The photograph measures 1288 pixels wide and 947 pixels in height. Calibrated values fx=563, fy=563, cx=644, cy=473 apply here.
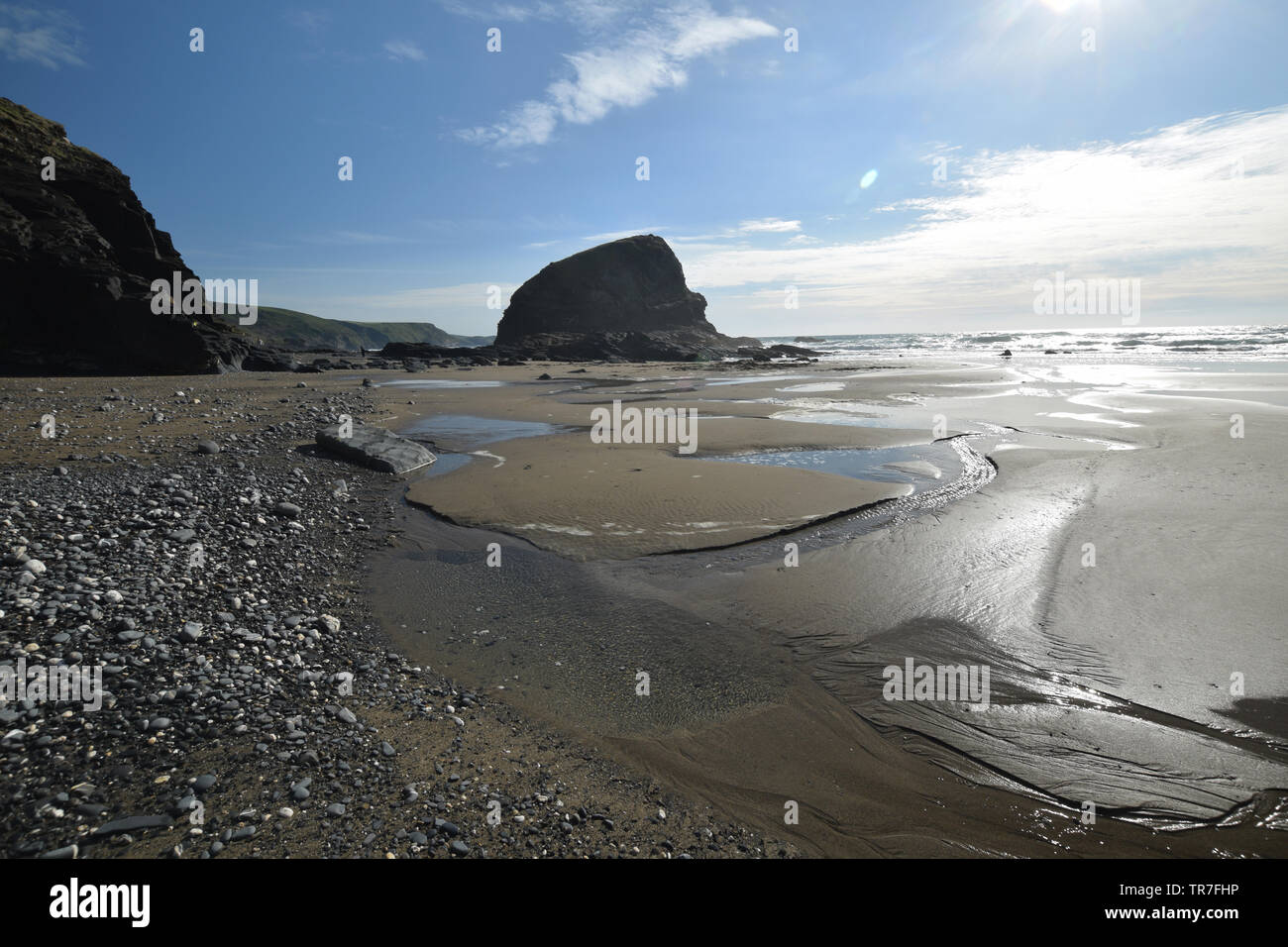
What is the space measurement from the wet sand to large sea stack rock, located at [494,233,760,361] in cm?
9188

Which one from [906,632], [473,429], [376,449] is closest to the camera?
[906,632]

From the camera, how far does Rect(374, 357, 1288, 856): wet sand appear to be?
13.5ft

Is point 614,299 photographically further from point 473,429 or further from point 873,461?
point 873,461

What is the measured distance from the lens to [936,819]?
155 inches

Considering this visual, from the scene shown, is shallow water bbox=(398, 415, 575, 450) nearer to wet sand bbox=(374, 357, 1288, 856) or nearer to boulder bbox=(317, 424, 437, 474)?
boulder bbox=(317, 424, 437, 474)

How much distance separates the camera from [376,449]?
13734mm

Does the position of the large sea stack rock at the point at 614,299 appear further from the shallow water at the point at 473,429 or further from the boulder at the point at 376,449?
the boulder at the point at 376,449

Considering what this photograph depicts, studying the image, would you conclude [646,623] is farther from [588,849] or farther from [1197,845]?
[1197,845]

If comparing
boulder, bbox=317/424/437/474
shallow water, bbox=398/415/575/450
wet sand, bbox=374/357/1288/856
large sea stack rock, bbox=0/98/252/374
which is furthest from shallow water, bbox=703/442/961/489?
large sea stack rock, bbox=0/98/252/374

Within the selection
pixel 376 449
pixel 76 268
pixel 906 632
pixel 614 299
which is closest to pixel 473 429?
pixel 376 449

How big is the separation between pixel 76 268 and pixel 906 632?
40.2 m
